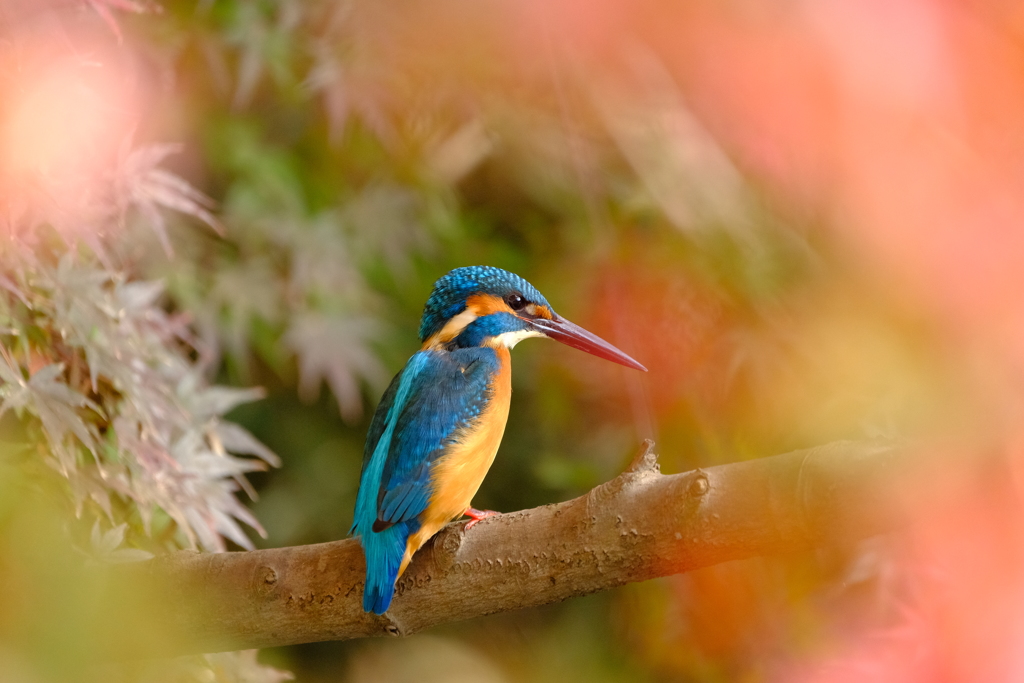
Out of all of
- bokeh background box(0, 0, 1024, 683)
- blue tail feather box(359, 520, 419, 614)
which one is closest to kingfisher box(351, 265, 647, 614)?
blue tail feather box(359, 520, 419, 614)

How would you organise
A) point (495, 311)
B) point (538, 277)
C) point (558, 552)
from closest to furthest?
point (558, 552), point (495, 311), point (538, 277)

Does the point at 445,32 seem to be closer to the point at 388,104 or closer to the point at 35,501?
the point at 388,104

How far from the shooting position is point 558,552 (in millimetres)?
1084

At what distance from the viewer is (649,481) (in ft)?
3.43

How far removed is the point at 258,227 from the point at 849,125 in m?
1.26

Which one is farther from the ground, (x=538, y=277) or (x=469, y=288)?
(x=538, y=277)

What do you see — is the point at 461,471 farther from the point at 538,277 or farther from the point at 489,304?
the point at 538,277

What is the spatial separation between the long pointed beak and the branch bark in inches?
9.8

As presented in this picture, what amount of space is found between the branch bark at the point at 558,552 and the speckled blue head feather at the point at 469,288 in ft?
1.04

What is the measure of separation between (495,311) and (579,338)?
0.39 feet

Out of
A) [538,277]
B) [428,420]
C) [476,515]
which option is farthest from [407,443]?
[538,277]

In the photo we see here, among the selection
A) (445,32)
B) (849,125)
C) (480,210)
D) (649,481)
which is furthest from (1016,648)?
(480,210)

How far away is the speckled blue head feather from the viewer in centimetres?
133

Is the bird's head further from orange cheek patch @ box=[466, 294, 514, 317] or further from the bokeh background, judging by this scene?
the bokeh background
